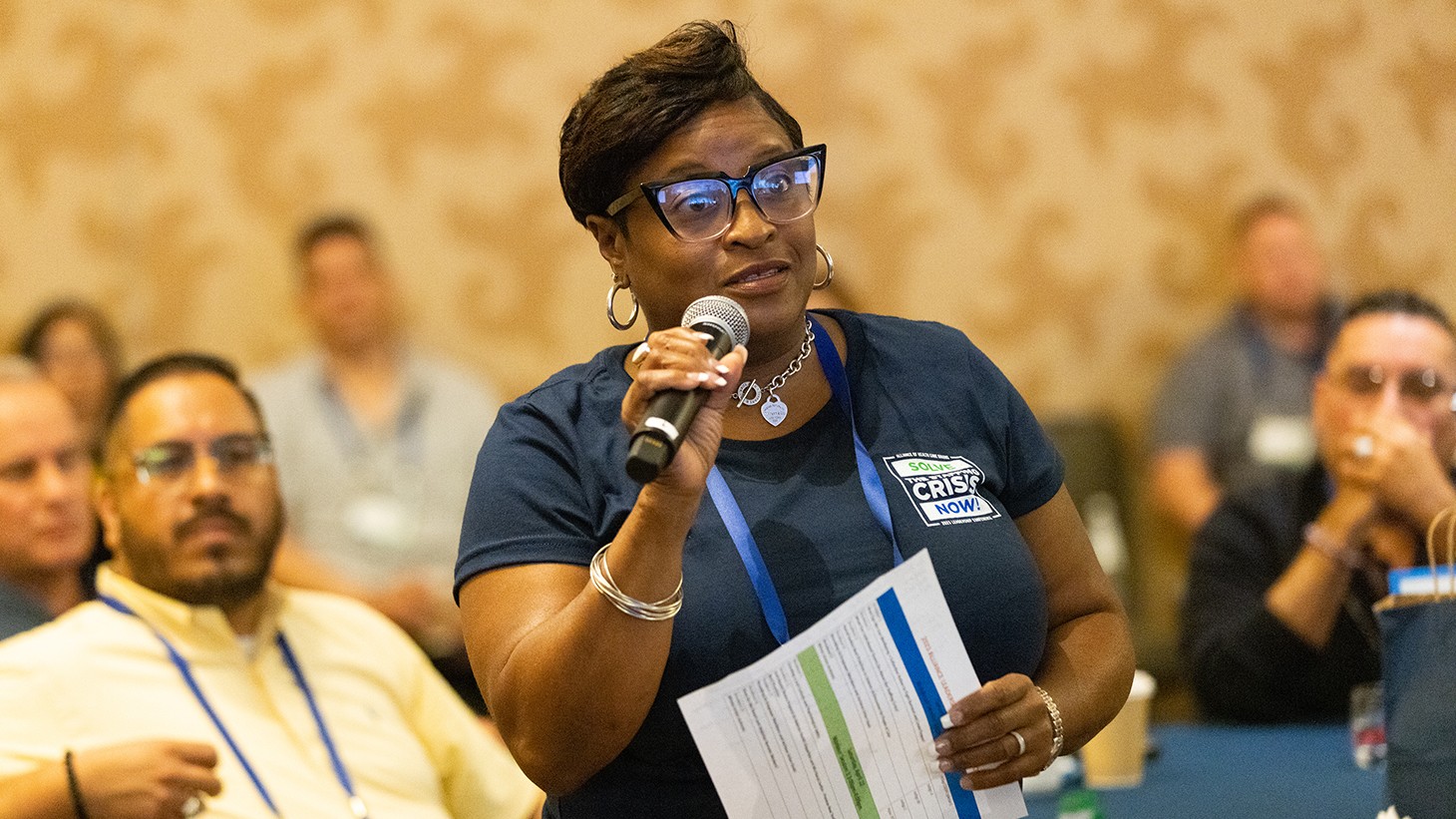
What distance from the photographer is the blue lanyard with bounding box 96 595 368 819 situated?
2.52 m

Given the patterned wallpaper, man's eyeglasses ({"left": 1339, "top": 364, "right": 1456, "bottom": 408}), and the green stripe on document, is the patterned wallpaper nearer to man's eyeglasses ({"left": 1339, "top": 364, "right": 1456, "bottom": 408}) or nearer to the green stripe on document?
man's eyeglasses ({"left": 1339, "top": 364, "right": 1456, "bottom": 408})

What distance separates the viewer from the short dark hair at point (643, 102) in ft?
5.55

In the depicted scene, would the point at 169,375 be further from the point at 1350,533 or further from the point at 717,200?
the point at 1350,533

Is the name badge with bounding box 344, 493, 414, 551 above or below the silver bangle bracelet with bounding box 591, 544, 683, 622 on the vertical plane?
below

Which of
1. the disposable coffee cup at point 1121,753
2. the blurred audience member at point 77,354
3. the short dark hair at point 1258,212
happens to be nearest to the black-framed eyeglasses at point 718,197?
the disposable coffee cup at point 1121,753

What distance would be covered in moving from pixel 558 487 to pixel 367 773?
1.17 meters

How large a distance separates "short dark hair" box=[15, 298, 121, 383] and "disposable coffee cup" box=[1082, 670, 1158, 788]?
348cm

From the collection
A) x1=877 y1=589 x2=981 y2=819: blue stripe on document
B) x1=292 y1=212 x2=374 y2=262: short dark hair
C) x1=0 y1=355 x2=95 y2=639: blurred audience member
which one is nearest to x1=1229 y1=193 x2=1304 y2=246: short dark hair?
x1=292 y1=212 x2=374 y2=262: short dark hair

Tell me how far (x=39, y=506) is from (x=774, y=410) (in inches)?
76.8

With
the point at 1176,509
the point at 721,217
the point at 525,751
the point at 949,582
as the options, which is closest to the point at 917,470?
the point at 949,582

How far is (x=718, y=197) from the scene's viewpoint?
65.6 inches

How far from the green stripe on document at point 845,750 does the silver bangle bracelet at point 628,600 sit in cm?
20

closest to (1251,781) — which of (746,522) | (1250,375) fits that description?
(746,522)

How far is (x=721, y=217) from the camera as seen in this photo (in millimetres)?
1669
